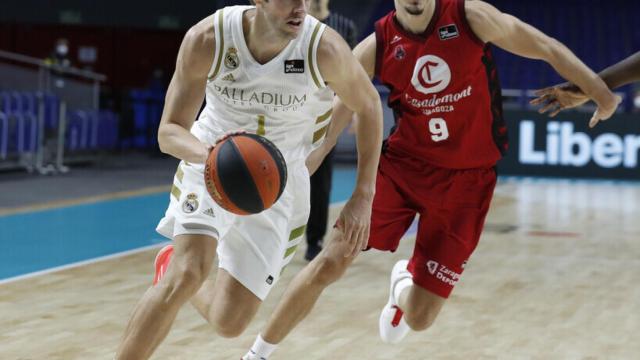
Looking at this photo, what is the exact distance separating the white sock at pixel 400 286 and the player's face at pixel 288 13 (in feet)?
5.91

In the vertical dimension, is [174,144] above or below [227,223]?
above

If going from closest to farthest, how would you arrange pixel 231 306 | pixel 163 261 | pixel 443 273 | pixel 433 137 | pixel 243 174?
pixel 243 174
pixel 231 306
pixel 163 261
pixel 433 137
pixel 443 273

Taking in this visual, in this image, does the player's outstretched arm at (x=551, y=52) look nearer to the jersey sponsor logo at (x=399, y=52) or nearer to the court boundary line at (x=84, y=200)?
the jersey sponsor logo at (x=399, y=52)

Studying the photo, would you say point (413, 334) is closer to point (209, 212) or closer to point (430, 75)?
point (430, 75)

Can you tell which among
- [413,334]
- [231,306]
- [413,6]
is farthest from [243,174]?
[413,334]

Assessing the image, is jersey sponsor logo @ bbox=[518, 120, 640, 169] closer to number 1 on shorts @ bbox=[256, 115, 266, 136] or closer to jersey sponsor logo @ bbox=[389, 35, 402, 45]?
jersey sponsor logo @ bbox=[389, 35, 402, 45]

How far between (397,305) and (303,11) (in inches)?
76.0

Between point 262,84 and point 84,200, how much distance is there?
842 cm

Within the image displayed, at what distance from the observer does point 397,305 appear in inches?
210

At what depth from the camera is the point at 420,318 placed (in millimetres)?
5156

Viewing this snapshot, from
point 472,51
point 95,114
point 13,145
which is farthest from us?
point 95,114

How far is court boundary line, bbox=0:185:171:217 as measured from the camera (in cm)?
1092

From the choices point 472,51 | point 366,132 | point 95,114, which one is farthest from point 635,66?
point 95,114

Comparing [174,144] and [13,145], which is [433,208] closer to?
[174,144]
